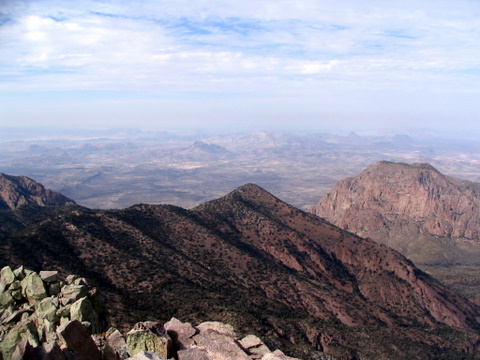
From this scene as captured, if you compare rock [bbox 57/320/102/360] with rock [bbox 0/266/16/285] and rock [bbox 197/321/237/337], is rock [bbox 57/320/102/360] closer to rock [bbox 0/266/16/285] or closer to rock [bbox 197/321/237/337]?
rock [bbox 197/321/237/337]

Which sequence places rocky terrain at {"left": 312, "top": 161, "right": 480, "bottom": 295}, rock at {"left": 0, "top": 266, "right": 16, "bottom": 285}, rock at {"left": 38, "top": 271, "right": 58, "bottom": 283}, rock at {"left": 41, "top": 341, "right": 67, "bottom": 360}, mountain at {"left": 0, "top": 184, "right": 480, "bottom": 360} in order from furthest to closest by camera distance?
rocky terrain at {"left": 312, "top": 161, "right": 480, "bottom": 295} → mountain at {"left": 0, "top": 184, "right": 480, "bottom": 360} → rock at {"left": 38, "top": 271, "right": 58, "bottom": 283} → rock at {"left": 0, "top": 266, "right": 16, "bottom": 285} → rock at {"left": 41, "top": 341, "right": 67, "bottom": 360}

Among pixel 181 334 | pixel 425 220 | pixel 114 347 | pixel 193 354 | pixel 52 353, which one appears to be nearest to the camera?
pixel 52 353

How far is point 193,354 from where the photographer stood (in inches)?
748

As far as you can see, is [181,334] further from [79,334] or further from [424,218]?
[424,218]

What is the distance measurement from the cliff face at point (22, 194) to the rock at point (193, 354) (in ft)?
448

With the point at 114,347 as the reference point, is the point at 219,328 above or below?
below

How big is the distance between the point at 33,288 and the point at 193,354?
12744 mm

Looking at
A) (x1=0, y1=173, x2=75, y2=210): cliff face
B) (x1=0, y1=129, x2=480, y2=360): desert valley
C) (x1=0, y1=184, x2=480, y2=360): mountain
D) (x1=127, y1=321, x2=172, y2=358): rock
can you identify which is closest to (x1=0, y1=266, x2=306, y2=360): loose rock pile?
(x1=127, y1=321, x2=172, y2=358): rock

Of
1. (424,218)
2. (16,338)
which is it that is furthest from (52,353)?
(424,218)

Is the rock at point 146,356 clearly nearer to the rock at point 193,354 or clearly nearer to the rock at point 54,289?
the rock at point 193,354

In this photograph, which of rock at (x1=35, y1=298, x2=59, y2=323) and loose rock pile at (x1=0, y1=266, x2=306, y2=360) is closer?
loose rock pile at (x1=0, y1=266, x2=306, y2=360)

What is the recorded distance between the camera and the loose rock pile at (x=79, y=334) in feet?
53.0

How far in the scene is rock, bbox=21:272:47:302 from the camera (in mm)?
24234

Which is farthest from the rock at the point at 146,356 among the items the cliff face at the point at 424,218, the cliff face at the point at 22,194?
the cliff face at the point at 424,218
